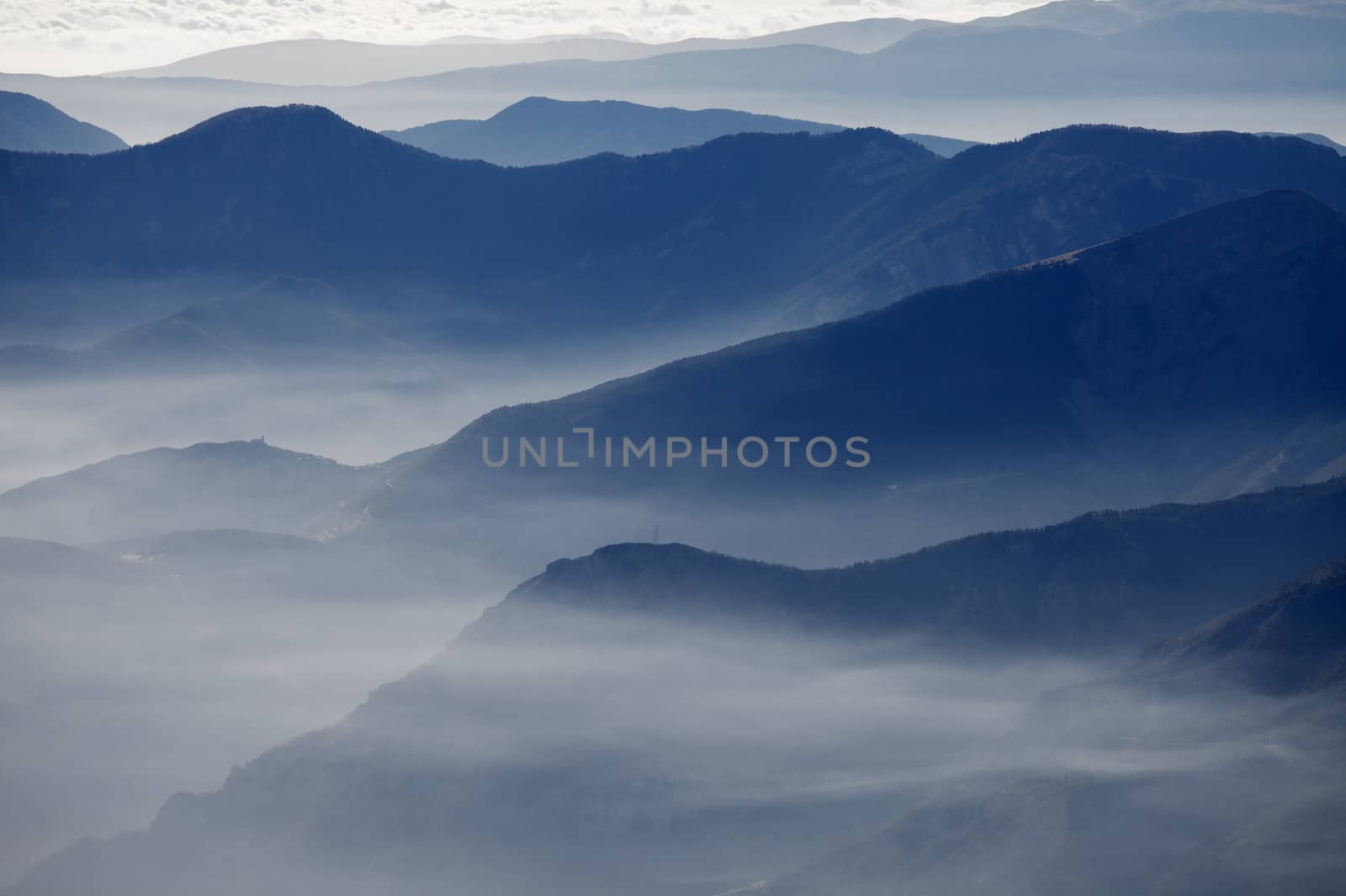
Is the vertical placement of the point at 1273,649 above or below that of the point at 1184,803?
above

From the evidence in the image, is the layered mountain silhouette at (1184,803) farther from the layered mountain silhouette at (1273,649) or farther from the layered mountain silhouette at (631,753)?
the layered mountain silhouette at (631,753)

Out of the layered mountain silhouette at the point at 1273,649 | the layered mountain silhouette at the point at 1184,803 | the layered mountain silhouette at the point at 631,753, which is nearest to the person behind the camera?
the layered mountain silhouette at the point at 1184,803

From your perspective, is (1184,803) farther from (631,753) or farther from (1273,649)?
(631,753)

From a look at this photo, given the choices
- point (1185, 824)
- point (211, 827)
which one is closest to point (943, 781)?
point (1185, 824)

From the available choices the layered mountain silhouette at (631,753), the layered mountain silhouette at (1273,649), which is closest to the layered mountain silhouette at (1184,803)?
the layered mountain silhouette at (1273,649)

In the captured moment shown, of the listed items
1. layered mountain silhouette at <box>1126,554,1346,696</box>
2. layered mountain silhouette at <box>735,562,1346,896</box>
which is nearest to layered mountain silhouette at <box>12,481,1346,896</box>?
layered mountain silhouette at <box>735,562,1346,896</box>

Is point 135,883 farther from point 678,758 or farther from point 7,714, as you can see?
point 7,714

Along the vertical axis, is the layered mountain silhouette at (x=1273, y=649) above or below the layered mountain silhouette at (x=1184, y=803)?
above

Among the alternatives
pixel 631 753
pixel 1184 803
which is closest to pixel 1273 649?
pixel 1184 803

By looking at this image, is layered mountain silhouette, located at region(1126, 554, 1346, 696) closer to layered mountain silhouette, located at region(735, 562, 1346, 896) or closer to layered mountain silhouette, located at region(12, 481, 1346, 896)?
layered mountain silhouette, located at region(735, 562, 1346, 896)
